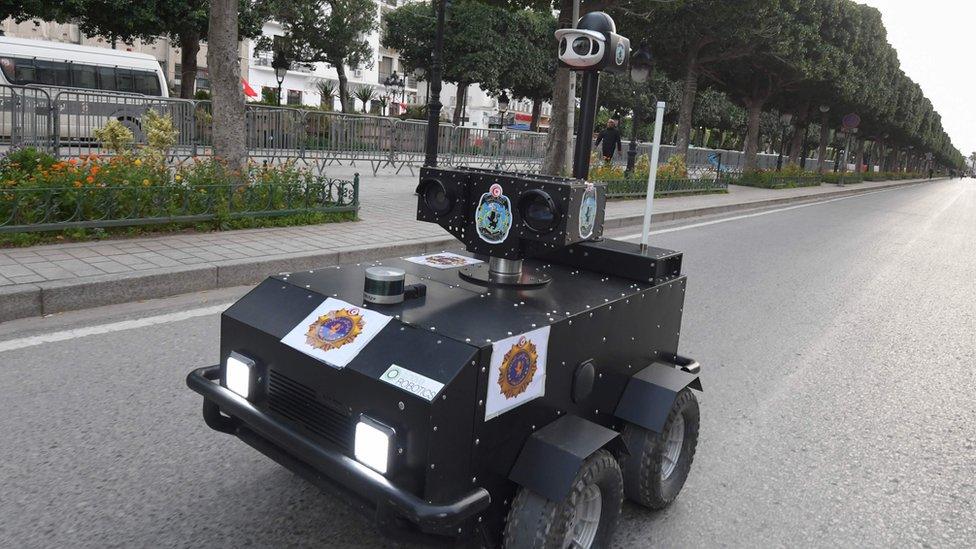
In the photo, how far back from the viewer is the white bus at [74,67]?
21.1m

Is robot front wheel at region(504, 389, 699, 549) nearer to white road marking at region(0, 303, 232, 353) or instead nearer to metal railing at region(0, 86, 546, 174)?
white road marking at region(0, 303, 232, 353)

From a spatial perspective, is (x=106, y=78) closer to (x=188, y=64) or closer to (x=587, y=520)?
(x=188, y=64)

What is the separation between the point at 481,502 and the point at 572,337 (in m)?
0.66

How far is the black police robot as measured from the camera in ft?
6.47

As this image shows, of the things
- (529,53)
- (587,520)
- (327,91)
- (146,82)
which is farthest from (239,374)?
(529,53)

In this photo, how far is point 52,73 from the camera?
21.9 meters

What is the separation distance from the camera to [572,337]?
94.5 inches

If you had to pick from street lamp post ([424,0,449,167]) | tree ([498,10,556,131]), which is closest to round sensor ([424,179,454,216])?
street lamp post ([424,0,449,167])

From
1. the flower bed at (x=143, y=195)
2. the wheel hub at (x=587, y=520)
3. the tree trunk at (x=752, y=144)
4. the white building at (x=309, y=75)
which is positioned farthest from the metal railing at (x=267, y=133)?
the white building at (x=309, y=75)

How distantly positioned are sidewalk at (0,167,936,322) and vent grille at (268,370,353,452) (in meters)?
3.36

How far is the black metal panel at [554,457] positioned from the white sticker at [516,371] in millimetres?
144

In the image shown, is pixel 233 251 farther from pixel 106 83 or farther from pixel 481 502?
pixel 106 83

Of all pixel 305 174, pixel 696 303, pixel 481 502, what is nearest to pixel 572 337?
pixel 481 502

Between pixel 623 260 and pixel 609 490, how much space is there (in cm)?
101
